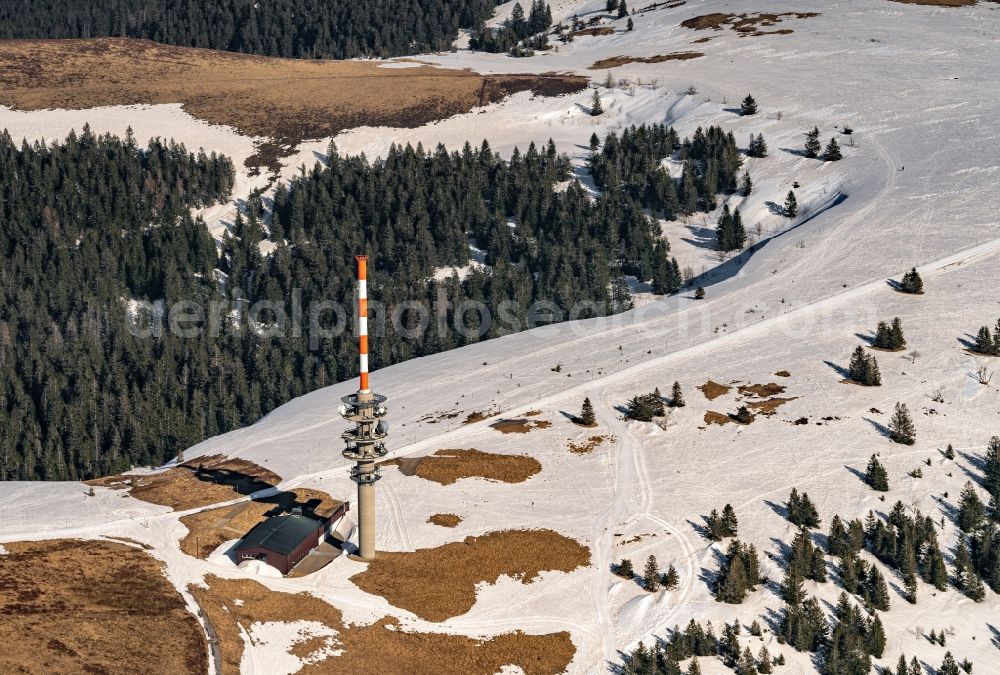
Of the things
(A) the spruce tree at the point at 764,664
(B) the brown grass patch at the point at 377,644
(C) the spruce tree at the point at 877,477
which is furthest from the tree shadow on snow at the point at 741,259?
(B) the brown grass patch at the point at 377,644

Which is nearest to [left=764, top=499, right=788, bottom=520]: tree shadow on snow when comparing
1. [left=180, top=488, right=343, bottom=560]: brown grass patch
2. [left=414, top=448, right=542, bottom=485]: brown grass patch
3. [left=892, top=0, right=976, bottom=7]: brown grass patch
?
[left=414, top=448, right=542, bottom=485]: brown grass patch

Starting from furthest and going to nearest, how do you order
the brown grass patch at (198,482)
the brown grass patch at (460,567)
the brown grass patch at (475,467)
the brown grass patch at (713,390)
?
the brown grass patch at (713,390) < the brown grass patch at (475,467) < the brown grass patch at (198,482) < the brown grass patch at (460,567)

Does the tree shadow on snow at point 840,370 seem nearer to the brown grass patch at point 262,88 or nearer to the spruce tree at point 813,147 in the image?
the spruce tree at point 813,147

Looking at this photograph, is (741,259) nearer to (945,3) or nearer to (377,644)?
(377,644)

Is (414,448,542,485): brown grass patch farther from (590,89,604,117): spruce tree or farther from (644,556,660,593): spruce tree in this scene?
(590,89,604,117): spruce tree

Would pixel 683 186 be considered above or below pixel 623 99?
below

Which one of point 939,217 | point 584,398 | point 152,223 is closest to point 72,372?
point 152,223

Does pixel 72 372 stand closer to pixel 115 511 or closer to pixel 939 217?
pixel 115 511
